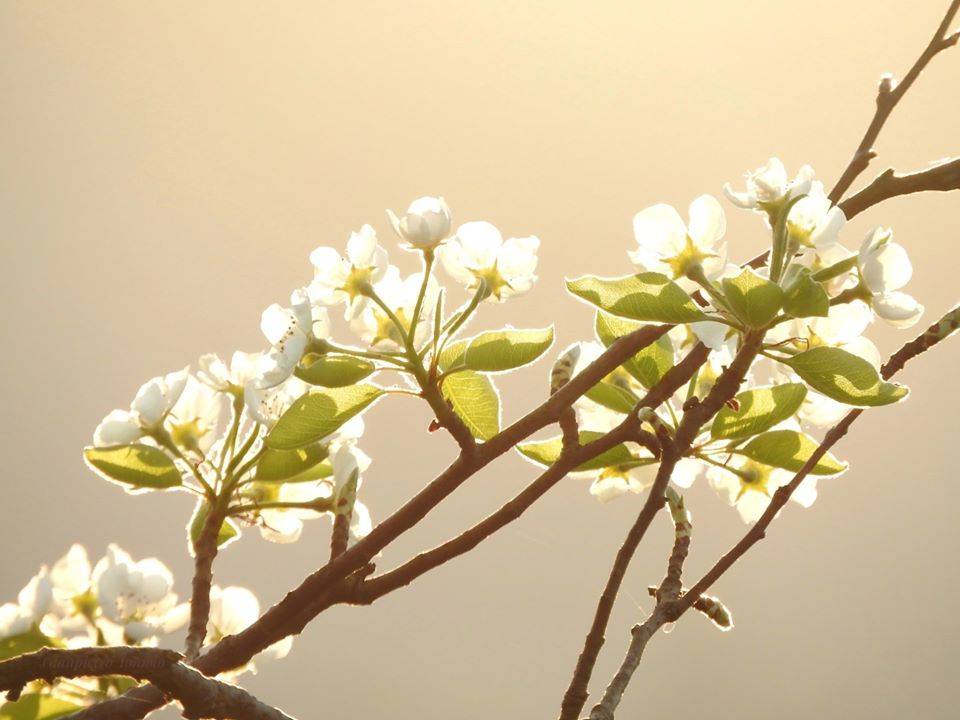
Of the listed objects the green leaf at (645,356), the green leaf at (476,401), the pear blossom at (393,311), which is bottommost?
the green leaf at (476,401)

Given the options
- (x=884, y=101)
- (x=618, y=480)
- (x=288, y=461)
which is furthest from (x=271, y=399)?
(x=884, y=101)

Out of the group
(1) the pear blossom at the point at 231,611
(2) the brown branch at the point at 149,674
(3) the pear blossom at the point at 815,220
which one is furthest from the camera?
(1) the pear blossom at the point at 231,611

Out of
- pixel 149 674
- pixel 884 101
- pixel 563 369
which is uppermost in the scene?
pixel 884 101

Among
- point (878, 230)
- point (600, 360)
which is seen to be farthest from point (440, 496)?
point (878, 230)

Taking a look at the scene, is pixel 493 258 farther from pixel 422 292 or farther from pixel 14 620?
pixel 14 620

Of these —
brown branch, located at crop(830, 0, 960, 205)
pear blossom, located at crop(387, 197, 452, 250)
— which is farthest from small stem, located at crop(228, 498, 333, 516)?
brown branch, located at crop(830, 0, 960, 205)

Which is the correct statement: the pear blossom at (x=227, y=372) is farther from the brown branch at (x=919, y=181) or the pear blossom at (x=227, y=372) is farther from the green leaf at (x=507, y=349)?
the brown branch at (x=919, y=181)

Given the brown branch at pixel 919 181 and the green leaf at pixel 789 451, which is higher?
the brown branch at pixel 919 181

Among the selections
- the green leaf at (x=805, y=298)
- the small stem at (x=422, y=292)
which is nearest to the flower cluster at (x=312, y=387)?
the small stem at (x=422, y=292)
